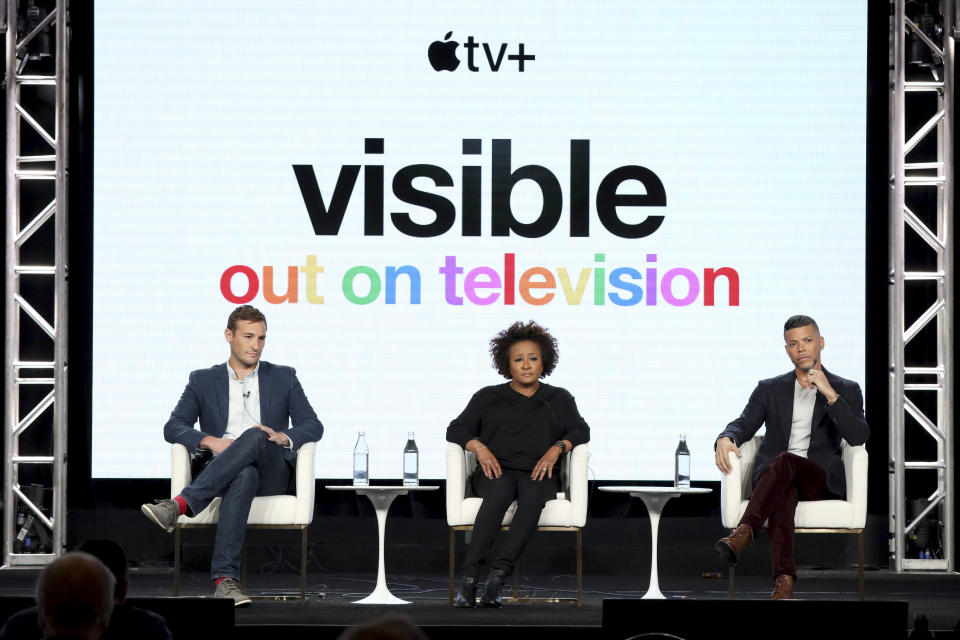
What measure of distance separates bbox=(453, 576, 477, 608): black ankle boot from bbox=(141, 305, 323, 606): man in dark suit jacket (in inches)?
30.2

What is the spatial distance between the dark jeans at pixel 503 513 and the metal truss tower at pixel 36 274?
7.16 feet

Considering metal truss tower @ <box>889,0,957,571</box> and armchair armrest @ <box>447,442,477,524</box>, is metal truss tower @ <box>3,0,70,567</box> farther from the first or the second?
metal truss tower @ <box>889,0,957,571</box>

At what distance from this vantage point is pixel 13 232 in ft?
18.9

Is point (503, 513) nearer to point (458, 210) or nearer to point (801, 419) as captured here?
point (801, 419)

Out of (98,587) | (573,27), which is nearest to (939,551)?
(573,27)

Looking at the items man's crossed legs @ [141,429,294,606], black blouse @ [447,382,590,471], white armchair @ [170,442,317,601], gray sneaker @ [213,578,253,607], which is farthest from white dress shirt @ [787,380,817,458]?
gray sneaker @ [213,578,253,607]

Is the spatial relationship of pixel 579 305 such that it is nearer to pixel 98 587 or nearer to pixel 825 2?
pixel 825 2

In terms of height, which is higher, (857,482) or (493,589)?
(857,482)

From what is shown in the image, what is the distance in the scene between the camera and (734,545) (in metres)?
4.48

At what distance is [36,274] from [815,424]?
3650 mm

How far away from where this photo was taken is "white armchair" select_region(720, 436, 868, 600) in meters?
4.75

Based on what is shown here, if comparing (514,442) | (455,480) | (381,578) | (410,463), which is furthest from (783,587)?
(410,463)

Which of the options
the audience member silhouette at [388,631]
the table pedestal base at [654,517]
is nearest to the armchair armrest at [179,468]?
the table pedestal base at [654,517]

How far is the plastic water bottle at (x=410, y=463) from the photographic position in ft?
17.7
